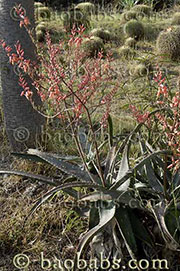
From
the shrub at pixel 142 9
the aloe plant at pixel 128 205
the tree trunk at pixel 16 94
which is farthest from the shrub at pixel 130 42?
the aloe plant at pixel 128 205

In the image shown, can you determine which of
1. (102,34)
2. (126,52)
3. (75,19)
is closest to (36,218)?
(126,52)

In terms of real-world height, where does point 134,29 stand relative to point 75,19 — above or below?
below

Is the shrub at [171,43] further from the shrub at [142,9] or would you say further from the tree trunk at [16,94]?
Result: the tree trunk at [16,94]

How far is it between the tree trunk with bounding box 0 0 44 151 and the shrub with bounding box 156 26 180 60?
321cm

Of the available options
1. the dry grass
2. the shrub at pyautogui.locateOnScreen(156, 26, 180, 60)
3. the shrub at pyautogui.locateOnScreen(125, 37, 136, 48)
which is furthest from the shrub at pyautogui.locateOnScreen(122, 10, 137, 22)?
the dry grass

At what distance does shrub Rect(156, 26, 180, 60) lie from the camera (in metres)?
5.48

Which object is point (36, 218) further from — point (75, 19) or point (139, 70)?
point (75, 19)

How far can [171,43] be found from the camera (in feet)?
18.0

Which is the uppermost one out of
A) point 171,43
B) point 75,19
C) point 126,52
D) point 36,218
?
point 75,19

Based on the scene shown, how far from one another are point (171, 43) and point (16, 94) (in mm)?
3455

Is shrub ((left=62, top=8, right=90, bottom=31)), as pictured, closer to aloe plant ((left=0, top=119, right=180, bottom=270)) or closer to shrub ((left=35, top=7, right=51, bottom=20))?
shrub ((left=35, top=7, right=51, bottom=20))

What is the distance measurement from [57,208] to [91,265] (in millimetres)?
528

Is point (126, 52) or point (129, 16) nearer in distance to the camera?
point (126, 52)

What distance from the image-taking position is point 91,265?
1718mm
